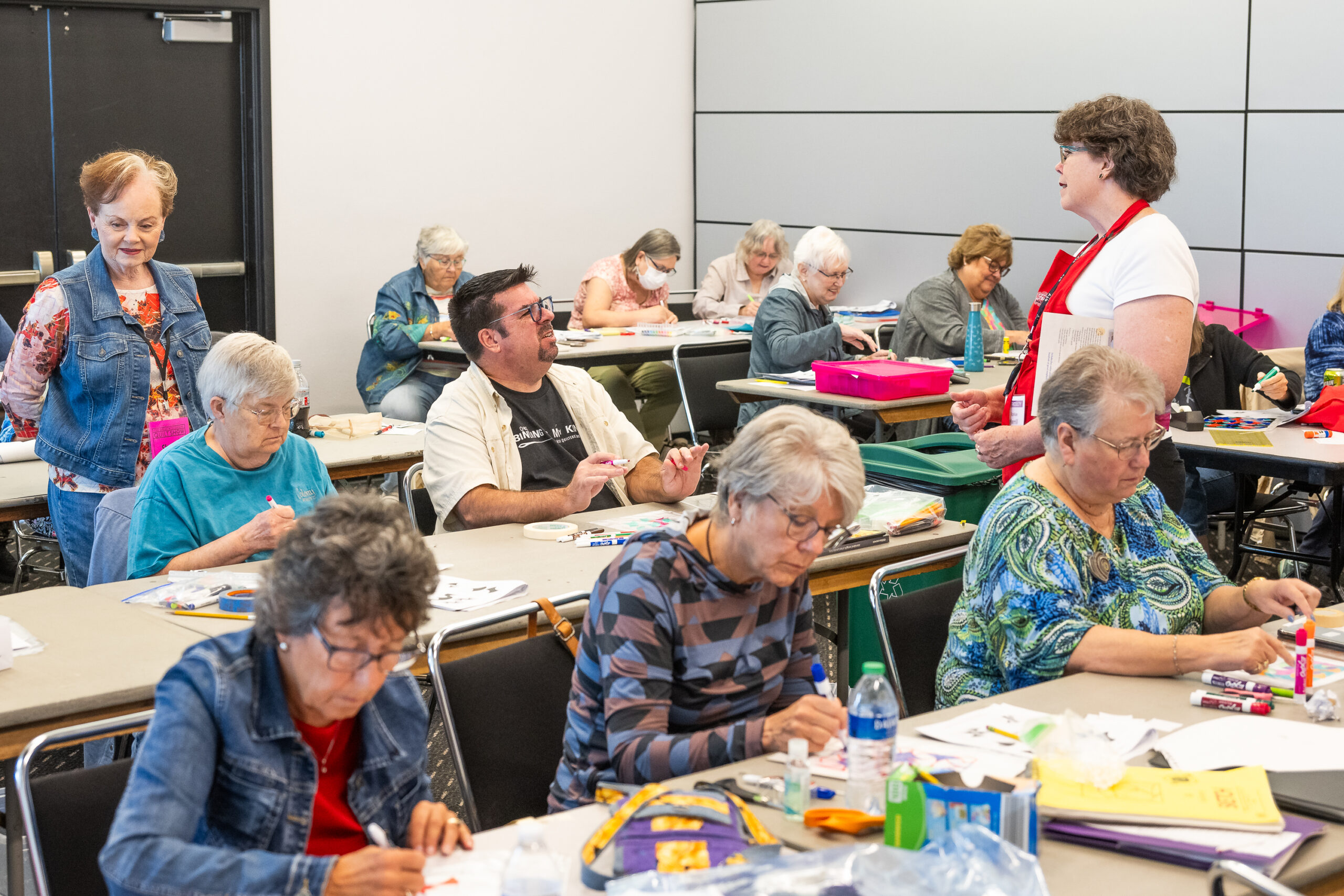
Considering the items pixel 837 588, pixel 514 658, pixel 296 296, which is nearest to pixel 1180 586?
pixel 837 588

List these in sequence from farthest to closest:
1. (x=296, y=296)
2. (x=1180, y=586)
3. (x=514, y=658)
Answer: (x=296, y=296) < (x=1180, y=586) < (x=514, y=658)

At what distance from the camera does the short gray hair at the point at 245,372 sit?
3.00 meters

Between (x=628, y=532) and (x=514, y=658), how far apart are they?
1030mm

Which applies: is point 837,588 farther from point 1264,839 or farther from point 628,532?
point 1264,839

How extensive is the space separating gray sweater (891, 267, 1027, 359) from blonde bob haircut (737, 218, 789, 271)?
144cm

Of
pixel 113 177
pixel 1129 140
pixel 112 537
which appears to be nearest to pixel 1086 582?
pixel 1129 140

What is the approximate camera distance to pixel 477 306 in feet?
12.0

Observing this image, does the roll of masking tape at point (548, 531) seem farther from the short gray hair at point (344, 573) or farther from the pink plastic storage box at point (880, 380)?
the pink plastic storage box at point (880, 380)

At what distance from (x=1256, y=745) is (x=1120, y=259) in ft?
3.99

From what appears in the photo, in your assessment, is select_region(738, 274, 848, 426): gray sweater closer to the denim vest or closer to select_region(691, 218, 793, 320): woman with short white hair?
select_region(691, 218, 793, 320): woman with short white hair

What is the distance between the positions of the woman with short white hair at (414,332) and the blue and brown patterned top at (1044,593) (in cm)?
448

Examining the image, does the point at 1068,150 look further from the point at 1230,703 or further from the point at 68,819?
the point at 68,819

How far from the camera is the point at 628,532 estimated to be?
131 inches

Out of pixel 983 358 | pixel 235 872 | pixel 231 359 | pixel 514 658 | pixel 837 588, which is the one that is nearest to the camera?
pixel 235 872
